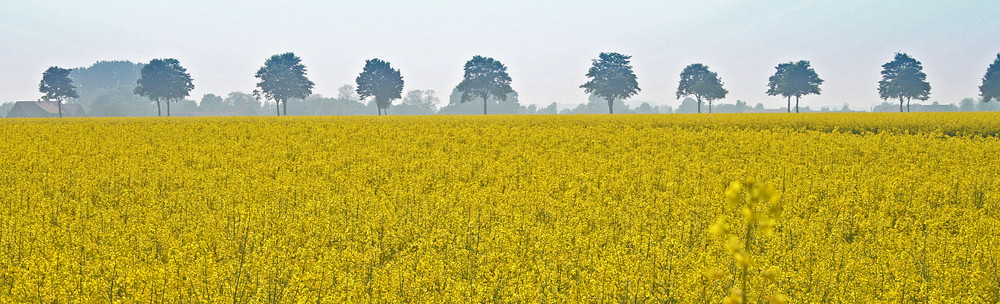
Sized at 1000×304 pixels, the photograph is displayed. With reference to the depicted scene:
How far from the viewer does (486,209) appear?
9172 millimetres

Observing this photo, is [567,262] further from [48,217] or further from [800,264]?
[48,217]

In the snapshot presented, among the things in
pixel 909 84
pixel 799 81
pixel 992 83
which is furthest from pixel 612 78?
pixel 992 83

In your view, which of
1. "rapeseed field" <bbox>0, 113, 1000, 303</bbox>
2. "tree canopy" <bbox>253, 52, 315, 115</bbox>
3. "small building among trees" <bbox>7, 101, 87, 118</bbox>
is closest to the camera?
"rapeseed field" <bbox>0, 113, 1000, 303</bbox>

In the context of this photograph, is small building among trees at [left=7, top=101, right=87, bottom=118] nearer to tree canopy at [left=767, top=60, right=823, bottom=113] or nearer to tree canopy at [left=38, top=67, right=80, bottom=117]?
tree canopy at [left=38, top=67, right=80, bottom=117]

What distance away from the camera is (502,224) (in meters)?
8.34

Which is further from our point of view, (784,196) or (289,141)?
(289,141)

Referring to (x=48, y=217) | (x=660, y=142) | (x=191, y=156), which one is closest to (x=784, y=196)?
(x=660, y=142)

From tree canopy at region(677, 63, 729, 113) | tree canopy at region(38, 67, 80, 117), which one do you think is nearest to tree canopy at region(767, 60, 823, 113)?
tree canopy at region(677, 63, 729, 113)

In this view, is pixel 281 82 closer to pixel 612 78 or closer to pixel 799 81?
pixel 612 78

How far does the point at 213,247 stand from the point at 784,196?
8988 millimetres

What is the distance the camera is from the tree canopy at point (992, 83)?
77.5 metres

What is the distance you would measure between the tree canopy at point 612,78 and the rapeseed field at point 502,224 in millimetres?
58222

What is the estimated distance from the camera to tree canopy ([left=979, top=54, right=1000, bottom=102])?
7750 cm

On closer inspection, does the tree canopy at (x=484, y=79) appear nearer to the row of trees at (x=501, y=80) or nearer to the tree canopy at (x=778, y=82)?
the row of trees at (x=501, y=80)
